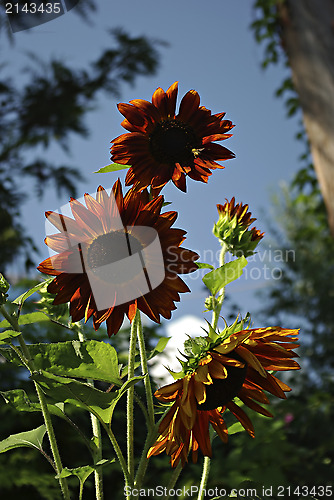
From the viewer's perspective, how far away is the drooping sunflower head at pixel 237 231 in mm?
417

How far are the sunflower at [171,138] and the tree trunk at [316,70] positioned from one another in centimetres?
118

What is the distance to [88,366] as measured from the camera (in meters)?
0.31

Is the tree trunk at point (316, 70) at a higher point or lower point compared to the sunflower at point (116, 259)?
higher

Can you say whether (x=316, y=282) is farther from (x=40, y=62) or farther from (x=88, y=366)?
(x=88, y=366)

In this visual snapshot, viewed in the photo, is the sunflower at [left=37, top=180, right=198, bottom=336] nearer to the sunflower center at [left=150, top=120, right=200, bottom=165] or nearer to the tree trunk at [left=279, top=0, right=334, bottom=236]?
the sunflower center at [left=150, top=120, right=200, bottom=165]

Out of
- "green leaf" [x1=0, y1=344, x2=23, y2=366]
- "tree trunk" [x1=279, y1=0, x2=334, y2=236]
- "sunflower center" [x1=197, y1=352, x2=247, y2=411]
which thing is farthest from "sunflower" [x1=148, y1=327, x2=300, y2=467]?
"tree trunk" [x1=279, y1=0, x2=334, y2=236]

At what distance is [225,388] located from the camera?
0.32 m

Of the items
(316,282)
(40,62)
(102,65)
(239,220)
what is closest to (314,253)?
(316,282)

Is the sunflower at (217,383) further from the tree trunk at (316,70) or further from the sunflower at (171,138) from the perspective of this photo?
the tree trunk at (316,70)

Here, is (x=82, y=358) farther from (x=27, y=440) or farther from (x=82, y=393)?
(x=27, y=440)

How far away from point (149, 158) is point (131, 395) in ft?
0.59

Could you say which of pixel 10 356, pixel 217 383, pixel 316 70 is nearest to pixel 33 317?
pixel 10 356

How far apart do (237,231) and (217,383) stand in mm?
146

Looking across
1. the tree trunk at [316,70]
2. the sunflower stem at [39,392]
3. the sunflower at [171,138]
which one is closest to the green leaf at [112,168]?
the sunflower at [171,138]
